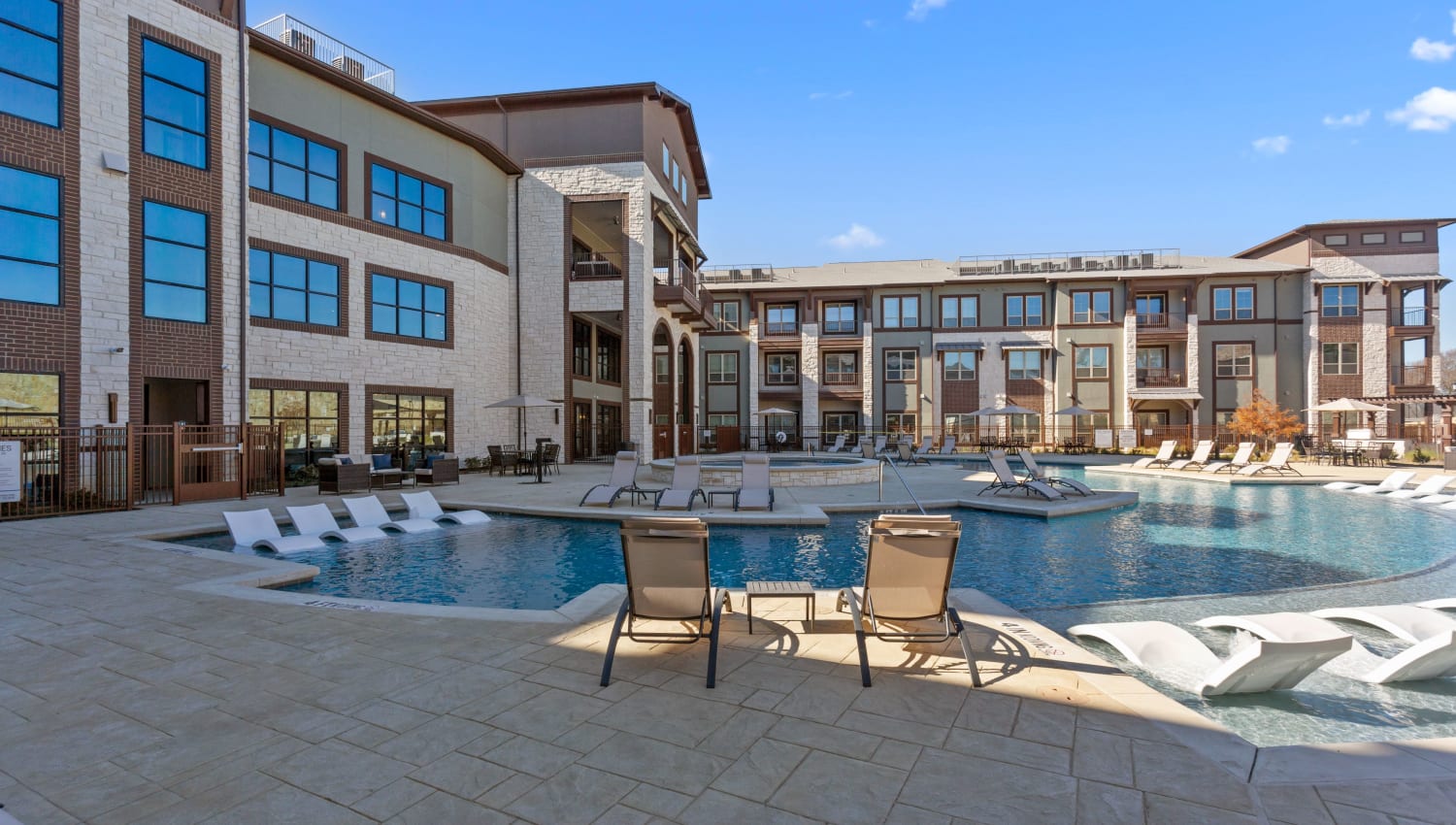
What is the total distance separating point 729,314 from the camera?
122 ft

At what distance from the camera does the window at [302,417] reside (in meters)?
16.4

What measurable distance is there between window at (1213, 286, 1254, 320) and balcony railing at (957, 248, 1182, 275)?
260 centimetres

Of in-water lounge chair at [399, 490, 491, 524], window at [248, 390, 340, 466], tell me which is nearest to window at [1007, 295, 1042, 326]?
window at [248, 390, 340, 466]

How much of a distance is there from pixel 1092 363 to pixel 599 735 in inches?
1454

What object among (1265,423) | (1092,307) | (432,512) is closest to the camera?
(432,512)

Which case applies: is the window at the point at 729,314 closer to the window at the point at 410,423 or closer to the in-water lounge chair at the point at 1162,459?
the window at the point at 410,423

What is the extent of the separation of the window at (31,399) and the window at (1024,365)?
35444 millimetres

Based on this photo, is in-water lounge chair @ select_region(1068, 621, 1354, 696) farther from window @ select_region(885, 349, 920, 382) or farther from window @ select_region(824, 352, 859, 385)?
window @ select_region(824, 352, 859, 385)

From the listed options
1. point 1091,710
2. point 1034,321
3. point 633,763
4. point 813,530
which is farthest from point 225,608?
point 1034,321

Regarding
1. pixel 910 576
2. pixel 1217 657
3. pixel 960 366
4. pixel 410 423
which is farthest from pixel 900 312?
pixel 910 576

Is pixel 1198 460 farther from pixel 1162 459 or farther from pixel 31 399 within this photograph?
pixel 31 399

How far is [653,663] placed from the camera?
13.2ft

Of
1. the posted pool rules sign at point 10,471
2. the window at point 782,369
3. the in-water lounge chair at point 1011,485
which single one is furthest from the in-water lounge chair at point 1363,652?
the window at point 782,369

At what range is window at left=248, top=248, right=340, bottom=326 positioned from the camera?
53.5 ft
